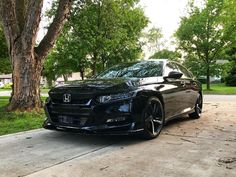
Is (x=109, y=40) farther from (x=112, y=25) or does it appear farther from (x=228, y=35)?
(x=228, y=35)

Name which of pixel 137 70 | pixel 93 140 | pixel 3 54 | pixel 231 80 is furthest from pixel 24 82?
pixel 231 80

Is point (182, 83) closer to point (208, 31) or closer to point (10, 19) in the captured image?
point (10, 19)

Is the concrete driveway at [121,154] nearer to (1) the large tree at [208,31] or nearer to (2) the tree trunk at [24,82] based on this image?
(2) the tree trunk at [24,82]

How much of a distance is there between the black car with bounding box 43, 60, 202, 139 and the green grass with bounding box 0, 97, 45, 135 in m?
1.43

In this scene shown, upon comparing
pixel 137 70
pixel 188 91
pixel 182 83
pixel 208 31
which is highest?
pixel 208 31

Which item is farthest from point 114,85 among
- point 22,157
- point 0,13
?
point 0,13

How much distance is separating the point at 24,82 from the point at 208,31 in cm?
1891

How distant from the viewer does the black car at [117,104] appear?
17.6 ft

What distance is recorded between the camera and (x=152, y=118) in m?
5.99

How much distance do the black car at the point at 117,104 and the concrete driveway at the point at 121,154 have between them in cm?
32

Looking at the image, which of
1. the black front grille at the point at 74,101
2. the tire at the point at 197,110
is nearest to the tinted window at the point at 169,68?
the tire at the point at 197,110

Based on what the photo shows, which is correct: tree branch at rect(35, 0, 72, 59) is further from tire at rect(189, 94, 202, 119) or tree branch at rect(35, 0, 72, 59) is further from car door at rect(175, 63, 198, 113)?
tire at rect(189, 94, 202, 119)

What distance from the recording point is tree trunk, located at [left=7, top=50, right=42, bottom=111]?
879 centimetres

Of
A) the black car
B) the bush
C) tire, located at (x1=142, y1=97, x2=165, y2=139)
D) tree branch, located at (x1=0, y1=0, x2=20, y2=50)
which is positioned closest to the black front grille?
the black car
